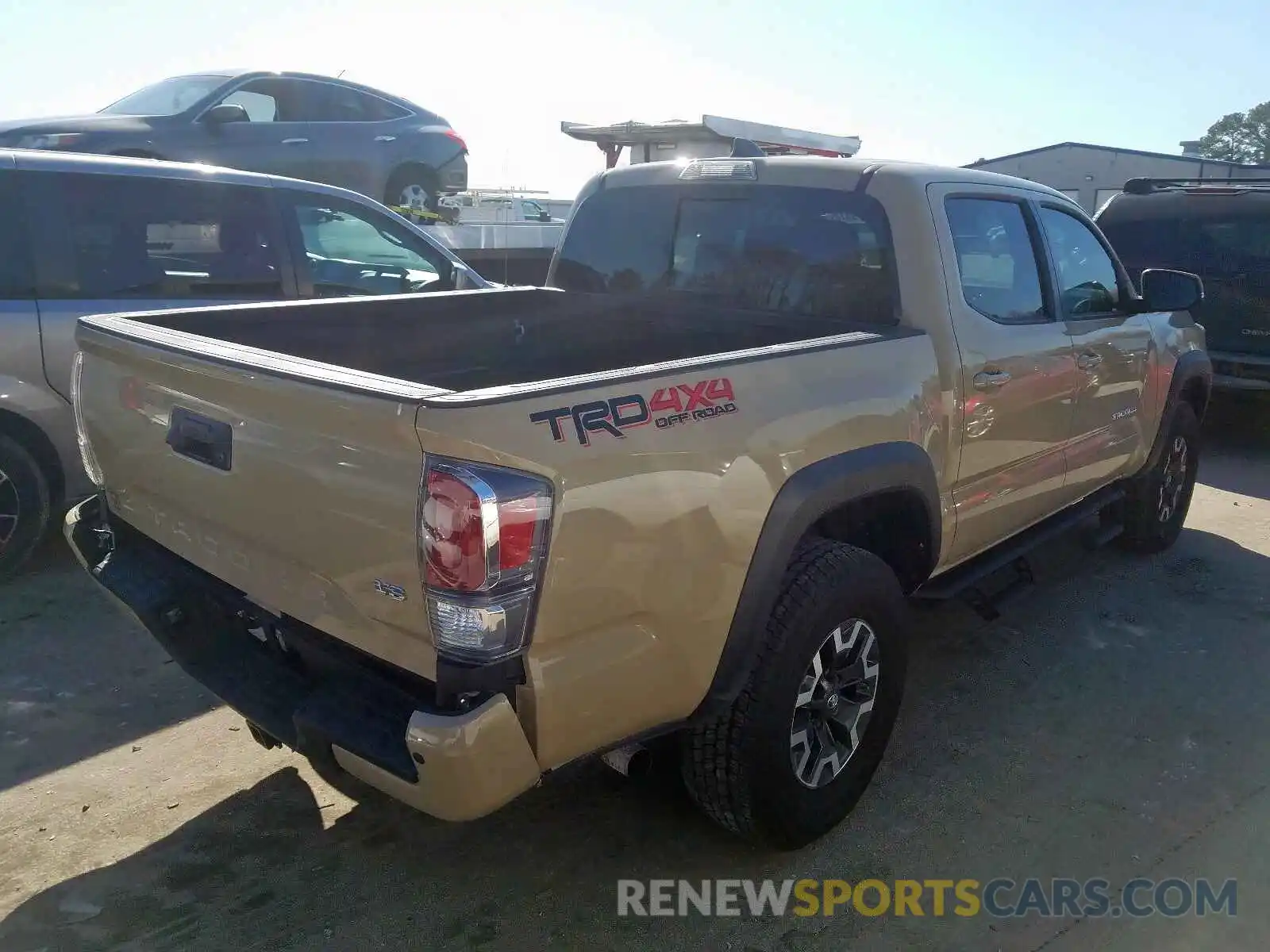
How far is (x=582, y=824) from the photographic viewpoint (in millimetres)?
3100

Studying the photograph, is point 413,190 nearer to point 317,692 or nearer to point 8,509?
point 8,509

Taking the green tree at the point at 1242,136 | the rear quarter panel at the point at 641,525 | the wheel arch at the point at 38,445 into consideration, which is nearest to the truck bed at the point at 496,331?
the rear quarter panel at the point at 641,525

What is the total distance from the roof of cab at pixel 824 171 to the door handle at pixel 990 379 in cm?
68

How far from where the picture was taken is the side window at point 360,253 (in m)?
5.52

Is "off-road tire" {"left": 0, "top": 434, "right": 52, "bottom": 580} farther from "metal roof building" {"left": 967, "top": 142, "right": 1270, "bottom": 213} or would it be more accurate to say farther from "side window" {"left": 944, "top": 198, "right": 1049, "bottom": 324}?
"metal roof building" {"left": 967, "top": 142, "right": 1270, "bottom": 213}

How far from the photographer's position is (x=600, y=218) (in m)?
4.28

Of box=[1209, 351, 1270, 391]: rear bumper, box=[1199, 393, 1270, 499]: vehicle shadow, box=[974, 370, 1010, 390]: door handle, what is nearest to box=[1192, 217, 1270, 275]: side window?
box=[1209, 351, 1270, 391]: rear bumper

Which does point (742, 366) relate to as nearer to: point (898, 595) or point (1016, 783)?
point (898, 595)

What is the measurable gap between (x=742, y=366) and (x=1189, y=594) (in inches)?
143

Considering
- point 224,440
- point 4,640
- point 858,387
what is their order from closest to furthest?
point 224,440 → point 858,387 → point 4,640

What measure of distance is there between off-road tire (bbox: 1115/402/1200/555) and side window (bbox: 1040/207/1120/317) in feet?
3.20

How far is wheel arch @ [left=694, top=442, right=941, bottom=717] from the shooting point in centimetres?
252

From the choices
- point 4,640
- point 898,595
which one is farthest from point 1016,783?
point 4,640

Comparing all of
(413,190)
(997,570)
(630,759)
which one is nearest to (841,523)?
(630,759)
